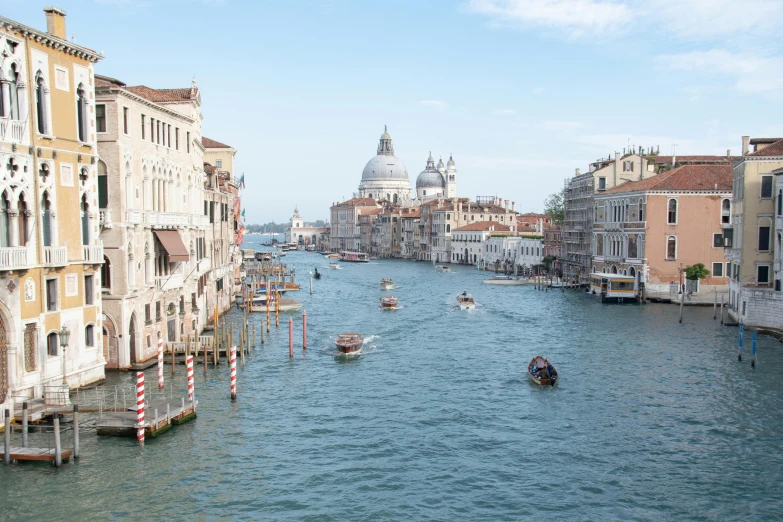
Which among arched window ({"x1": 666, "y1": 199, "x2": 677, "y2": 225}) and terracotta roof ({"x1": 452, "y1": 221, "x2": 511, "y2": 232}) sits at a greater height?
arched window ({"x1": 666, "y1": 199, "x2": 677, "y2": 225})

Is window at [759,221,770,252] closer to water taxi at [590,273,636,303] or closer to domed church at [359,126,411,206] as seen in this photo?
water taxi at [590,273,636,303]

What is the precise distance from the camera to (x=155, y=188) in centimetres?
2227

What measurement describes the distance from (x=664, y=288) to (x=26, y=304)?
34.9 metres

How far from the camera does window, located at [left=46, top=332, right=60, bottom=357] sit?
16.1 meters

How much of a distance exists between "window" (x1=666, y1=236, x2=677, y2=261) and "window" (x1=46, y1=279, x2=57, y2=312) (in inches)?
1342

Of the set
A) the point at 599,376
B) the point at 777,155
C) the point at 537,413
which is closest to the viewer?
the point at 537,413

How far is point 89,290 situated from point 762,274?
24.9 m

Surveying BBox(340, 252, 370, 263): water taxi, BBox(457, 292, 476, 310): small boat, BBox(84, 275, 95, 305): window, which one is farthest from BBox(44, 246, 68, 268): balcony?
BBox(340, 252, 370, 263): water taxi

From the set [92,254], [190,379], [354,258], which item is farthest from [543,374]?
[354,258]

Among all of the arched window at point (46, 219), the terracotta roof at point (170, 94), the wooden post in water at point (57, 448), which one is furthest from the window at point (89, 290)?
the terracotta roof at point (170, 94)

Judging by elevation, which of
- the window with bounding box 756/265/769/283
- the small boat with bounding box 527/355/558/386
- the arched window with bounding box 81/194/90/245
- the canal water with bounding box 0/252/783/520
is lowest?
the canal water with bounding box 0/252/783/520

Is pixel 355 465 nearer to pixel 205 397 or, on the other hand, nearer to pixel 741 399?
pixel 205 397

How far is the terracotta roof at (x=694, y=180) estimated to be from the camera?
4128 centimetres

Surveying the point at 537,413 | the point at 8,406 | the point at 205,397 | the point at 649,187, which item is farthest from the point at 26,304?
the point at 649,187
